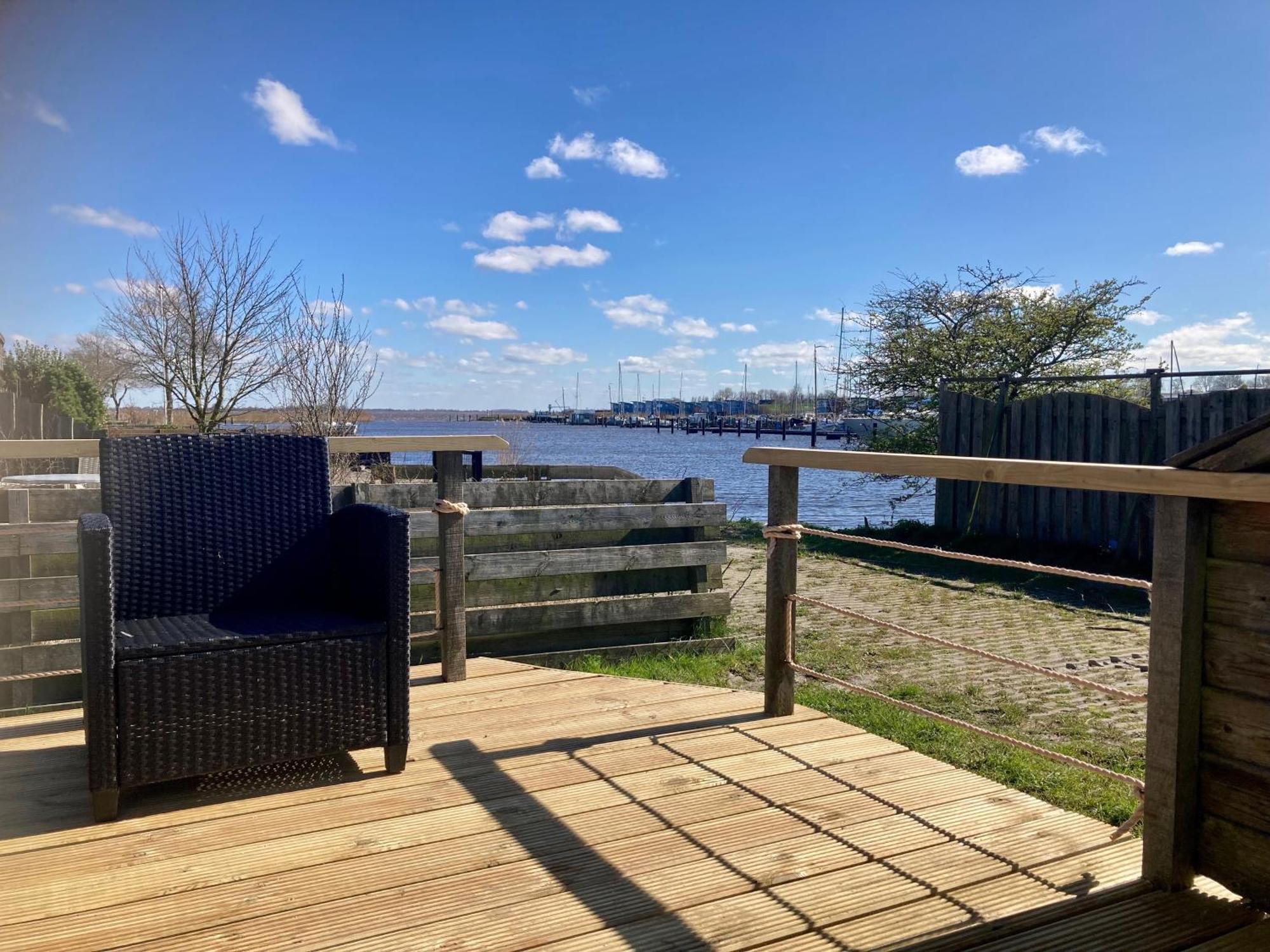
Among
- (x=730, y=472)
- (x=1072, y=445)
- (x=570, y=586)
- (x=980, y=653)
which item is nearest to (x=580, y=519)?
(x=570, y=586)

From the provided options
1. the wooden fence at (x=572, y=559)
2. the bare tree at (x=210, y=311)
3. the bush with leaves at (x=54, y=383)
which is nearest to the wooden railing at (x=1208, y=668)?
the wooden fence at (x=572, y=559)

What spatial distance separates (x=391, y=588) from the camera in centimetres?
232

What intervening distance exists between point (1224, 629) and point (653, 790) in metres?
1.35

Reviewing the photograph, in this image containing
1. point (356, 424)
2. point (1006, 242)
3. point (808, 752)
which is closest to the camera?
point (808, 752)

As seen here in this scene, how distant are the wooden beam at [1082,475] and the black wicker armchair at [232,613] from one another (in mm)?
1297

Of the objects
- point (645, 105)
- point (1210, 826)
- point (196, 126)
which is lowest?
point (1210, 826)

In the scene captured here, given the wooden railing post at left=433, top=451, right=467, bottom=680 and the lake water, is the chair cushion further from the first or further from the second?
the lake water

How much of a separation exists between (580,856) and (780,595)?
127cm

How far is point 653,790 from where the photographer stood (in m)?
2.29

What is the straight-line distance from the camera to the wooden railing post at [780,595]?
2.86 m

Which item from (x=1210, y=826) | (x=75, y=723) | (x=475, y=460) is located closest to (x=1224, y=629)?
(x=1210, y=826)

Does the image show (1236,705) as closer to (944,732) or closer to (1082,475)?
(1082,475)

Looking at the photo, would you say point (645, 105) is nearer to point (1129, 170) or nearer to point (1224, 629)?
point (1129, 170)

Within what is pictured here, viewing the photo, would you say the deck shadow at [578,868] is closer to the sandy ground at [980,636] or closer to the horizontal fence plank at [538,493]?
the horizontal fence plank at [538,493]
